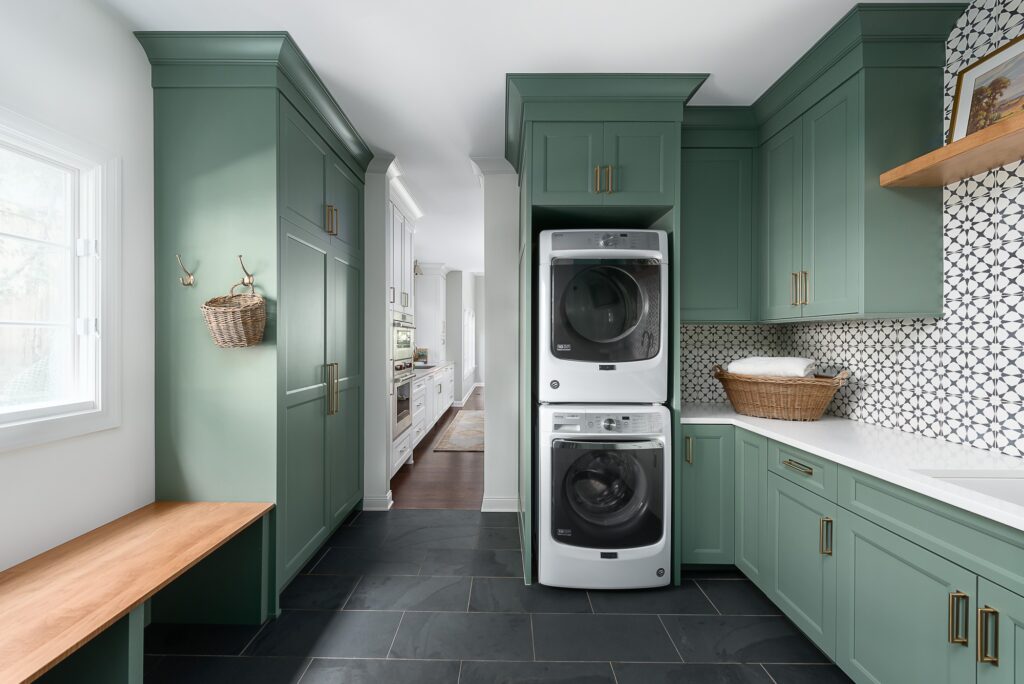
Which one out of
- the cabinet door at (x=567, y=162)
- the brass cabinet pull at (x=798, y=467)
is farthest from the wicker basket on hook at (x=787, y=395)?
the cabinet door at (x=567, y=162)

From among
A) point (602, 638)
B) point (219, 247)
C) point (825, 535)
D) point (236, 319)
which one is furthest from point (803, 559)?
point (219, 247)

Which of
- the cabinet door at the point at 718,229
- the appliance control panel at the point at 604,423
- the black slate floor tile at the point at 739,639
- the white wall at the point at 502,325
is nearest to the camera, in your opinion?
the black slate floor tile at the point at 739,639

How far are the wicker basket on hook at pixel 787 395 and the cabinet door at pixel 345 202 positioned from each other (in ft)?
7.87

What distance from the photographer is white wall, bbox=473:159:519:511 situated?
3293 mm

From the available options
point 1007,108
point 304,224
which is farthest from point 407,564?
point 1007,108

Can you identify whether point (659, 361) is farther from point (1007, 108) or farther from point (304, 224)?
point (304, 224)

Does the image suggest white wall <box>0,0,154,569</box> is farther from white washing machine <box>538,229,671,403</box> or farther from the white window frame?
white washing machine <box>538,229,671,403</box>

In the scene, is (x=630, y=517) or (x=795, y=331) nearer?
(x=630, y=517)

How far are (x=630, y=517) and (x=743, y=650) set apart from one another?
2.12 feet

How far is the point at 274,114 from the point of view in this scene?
1.98m

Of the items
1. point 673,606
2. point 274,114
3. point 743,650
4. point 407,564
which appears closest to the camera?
point 743,650

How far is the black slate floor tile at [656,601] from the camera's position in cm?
211

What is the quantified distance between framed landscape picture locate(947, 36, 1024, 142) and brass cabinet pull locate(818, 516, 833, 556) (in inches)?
58.3

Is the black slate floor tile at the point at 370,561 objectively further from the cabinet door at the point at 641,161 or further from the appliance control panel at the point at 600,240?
the cabinet door at the point at 641,161
